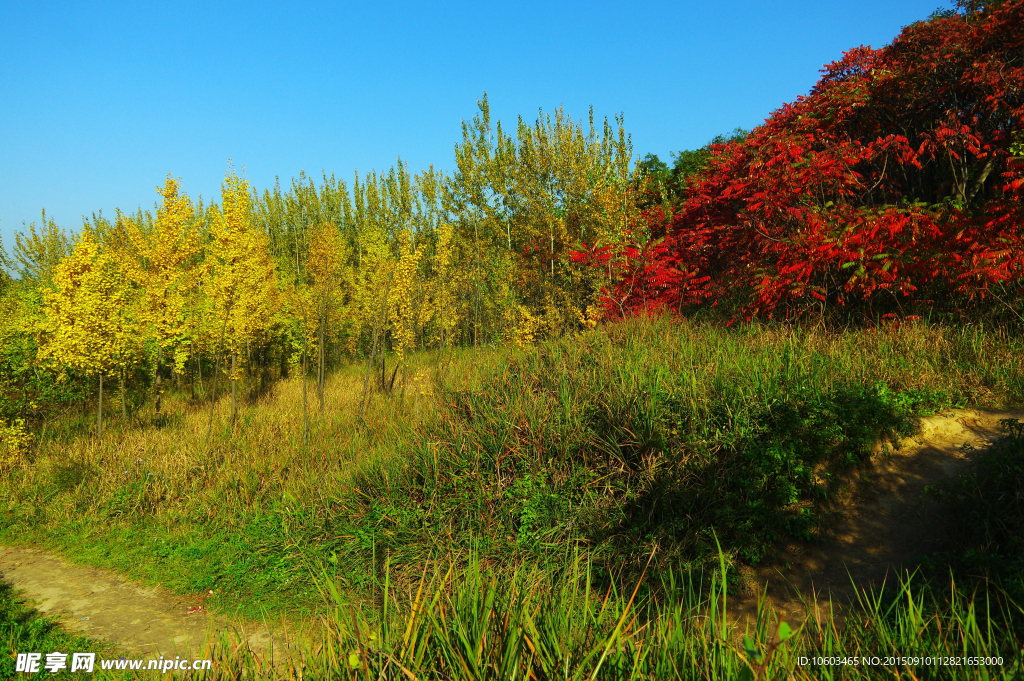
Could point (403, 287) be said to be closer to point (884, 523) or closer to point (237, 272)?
point (237, 272)

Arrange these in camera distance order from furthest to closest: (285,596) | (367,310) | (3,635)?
(367,310), (285,596), (3,635)

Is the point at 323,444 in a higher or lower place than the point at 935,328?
lower

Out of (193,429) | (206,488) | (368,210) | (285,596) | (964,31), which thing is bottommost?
(285,596)

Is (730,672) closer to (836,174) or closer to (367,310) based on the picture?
(836,174)

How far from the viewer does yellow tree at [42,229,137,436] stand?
9875 mm

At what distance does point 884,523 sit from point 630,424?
7.19 feet

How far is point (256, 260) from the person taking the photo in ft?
37.0

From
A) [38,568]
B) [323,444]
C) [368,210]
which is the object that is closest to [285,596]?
[323,444]

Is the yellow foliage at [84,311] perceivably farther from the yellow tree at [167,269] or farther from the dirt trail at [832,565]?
the dirt trail at [832,565]

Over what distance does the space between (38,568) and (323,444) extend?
11.5 ft

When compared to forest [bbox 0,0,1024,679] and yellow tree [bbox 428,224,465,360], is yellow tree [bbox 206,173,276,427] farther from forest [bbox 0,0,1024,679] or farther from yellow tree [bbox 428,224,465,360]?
yellow tree [bbox 428,224,465,360]

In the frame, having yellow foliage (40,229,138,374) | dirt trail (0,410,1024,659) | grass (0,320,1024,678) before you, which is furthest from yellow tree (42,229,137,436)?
dirt trail (0,410,1024,659)

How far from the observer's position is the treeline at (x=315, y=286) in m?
10.4

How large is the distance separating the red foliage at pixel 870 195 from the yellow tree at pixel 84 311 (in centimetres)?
854
